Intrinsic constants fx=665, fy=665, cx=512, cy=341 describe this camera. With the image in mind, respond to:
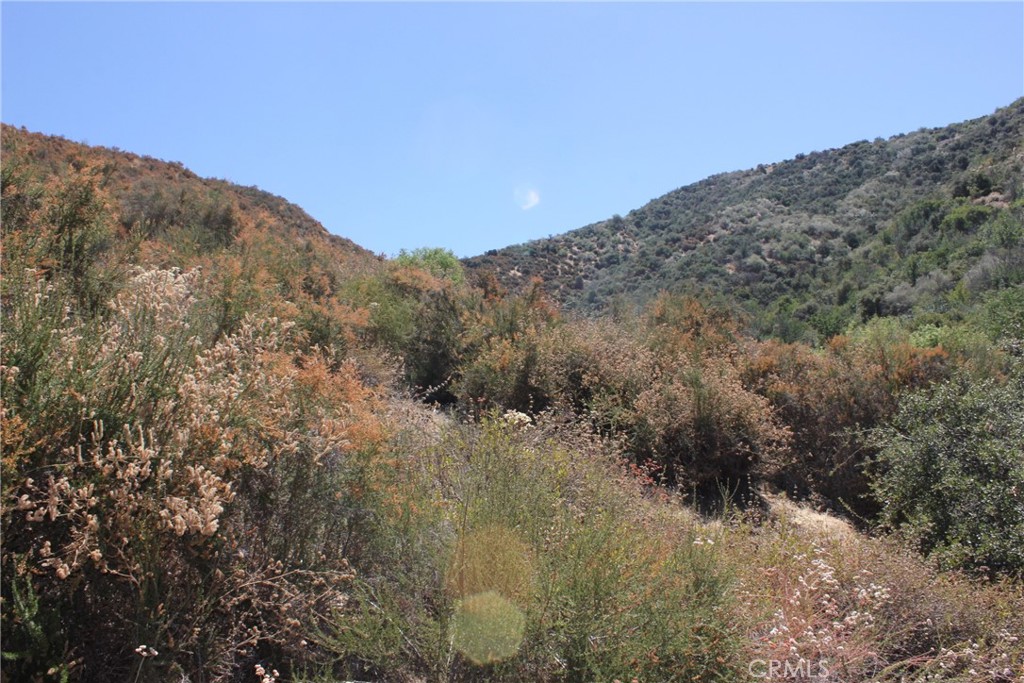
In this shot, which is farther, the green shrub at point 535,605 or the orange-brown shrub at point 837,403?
the orange-brown shrub at point 837,403

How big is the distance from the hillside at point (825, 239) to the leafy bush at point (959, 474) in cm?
1719

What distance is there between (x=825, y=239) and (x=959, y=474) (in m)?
34.6

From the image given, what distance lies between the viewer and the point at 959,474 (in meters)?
7.16

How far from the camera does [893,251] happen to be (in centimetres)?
3316

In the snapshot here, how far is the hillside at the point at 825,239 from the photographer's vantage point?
28192mm

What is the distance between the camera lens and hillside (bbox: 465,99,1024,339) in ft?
92.5

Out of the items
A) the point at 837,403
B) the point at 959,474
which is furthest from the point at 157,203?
the point at 959,474

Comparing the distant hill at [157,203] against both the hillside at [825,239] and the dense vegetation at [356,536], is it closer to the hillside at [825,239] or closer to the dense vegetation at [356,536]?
the dense vegetation at [356,536]

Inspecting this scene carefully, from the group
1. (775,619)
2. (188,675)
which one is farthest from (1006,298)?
(188,675)

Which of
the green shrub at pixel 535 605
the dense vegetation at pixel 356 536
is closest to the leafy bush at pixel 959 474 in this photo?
the dense vegetation at pixel 356 536

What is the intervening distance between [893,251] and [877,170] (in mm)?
14096

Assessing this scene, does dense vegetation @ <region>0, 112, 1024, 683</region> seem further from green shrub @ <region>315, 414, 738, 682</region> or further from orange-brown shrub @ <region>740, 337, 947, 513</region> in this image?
orange-brown shrub @ <region>740, 337, 947, 513</region>

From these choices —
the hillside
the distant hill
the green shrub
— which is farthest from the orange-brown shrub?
the hillside

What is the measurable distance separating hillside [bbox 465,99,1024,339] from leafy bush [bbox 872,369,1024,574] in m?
17.2
